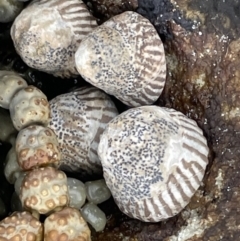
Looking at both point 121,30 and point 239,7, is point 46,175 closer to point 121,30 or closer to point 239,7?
point 121,30

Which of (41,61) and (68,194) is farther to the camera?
(41,61)

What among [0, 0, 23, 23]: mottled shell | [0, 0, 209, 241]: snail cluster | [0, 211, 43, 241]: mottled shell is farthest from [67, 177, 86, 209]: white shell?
[0, 0, 23, 23]: mottled shell

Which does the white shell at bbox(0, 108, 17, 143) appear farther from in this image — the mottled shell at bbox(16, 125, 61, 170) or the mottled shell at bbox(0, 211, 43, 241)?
the mottled shell at bbox(0, 211, 43, 241)

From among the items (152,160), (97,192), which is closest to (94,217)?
(97,192)

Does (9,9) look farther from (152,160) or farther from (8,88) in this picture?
(152,160)

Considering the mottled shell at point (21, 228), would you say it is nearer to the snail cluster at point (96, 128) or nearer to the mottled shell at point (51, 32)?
the snail cluster at point (96, 128)

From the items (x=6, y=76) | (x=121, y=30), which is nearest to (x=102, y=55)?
(x=121, y=30)

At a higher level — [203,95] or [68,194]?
[203,95]

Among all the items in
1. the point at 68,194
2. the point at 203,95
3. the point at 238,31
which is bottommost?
the point at 68,194
